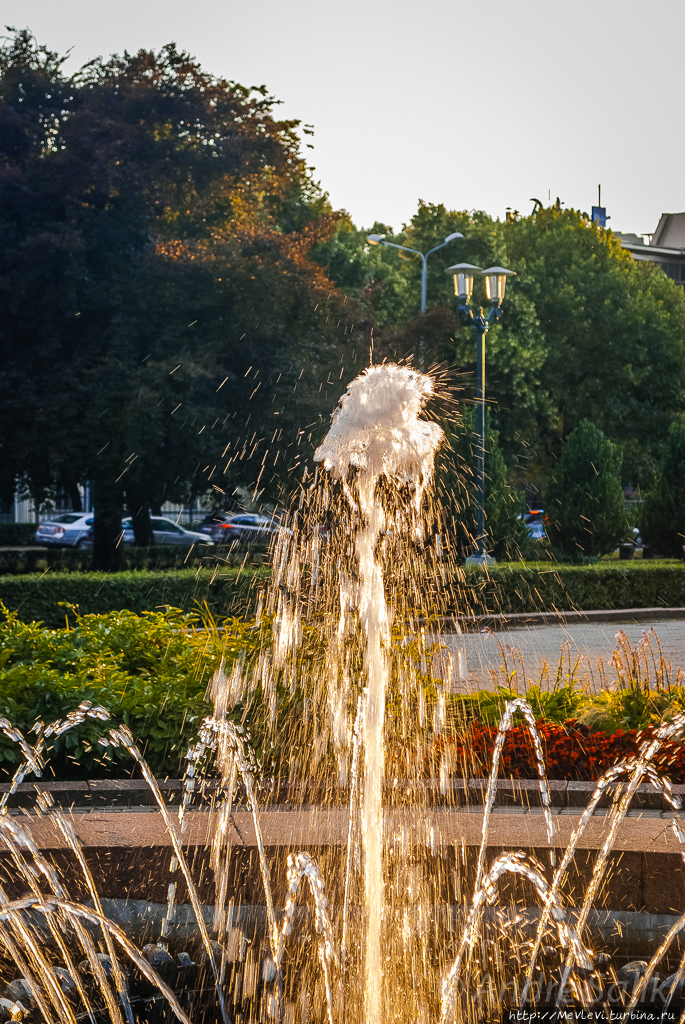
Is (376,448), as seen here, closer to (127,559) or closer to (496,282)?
(496,282)

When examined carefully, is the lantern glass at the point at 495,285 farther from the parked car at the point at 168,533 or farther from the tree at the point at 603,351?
the parked car at the point at 168,533

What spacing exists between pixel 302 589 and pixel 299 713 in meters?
1.47

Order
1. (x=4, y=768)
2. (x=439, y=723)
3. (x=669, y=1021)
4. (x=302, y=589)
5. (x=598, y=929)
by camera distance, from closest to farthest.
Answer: (x=669, y=1021), (x=598, y=929), (x=4, y=768), (x=439, y=723), (x=302, y=589)

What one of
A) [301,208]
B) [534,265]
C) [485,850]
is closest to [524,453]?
[534,265]

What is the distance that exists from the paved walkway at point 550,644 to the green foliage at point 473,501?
3.21m

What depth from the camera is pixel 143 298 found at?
59.8ft

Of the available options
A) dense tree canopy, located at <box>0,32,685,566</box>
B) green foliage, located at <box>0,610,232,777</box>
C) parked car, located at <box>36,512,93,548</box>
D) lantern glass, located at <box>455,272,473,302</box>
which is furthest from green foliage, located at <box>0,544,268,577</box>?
green foliage, located at <box>0,610,232,777</box>

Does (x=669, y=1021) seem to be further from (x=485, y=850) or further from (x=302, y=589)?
(x=302, y=589)

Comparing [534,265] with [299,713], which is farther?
[534,265]

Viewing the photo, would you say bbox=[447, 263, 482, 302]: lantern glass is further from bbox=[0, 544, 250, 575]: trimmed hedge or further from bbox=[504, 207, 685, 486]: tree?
bbox=[504, 207, 685, 486]: tree

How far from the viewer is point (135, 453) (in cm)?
1780

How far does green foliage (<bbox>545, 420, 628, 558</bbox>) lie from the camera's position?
67.2 feet

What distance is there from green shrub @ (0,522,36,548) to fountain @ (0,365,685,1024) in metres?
30.4

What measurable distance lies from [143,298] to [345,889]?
15.1 m
